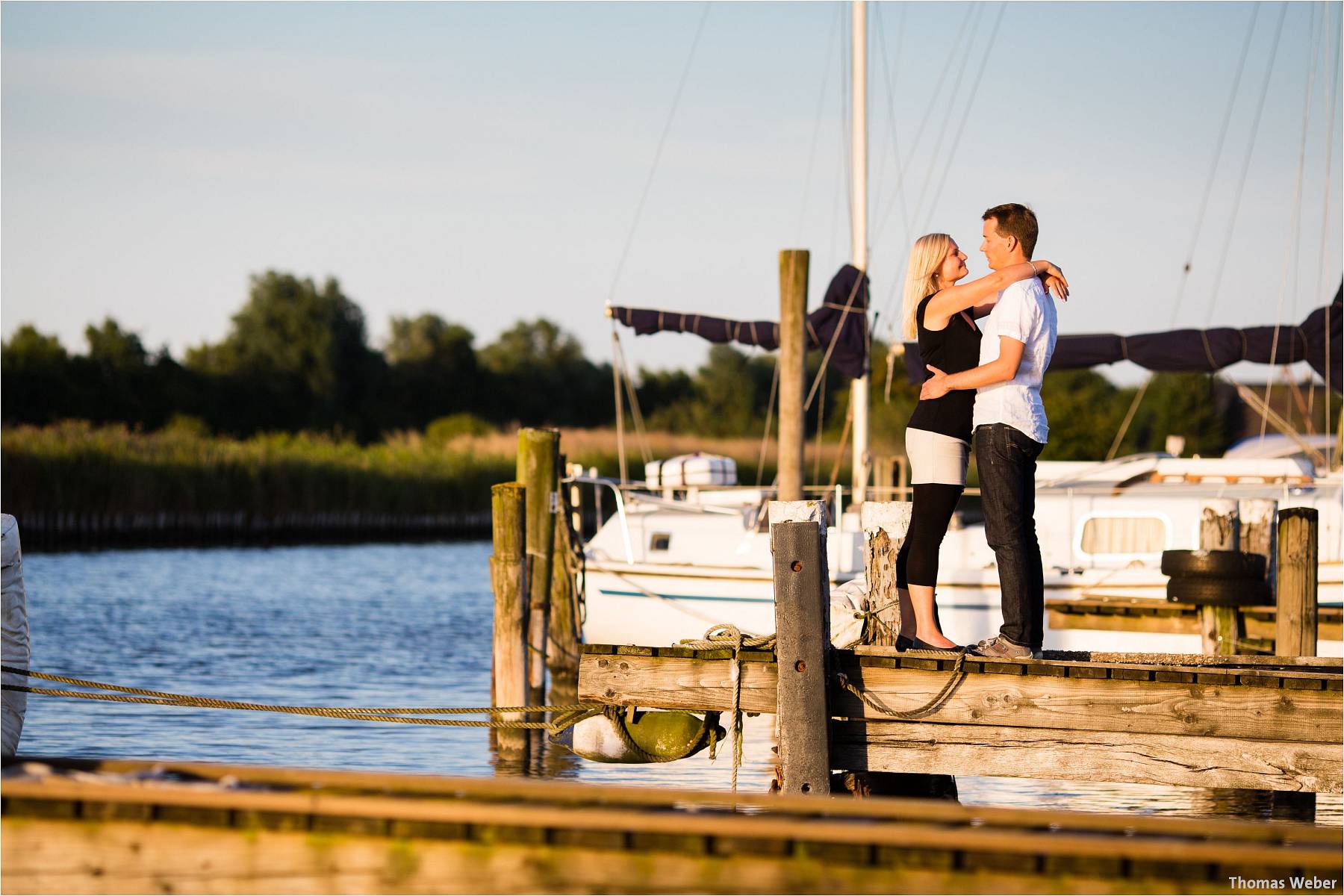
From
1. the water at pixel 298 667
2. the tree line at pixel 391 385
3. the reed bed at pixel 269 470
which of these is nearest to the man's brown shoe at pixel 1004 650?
the water at pixel 298 667

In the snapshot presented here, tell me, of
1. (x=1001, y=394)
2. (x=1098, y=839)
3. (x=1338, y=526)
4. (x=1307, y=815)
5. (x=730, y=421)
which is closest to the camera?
(x=1098, y=839)

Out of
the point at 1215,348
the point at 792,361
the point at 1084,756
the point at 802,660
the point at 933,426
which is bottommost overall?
the point at 1084,756

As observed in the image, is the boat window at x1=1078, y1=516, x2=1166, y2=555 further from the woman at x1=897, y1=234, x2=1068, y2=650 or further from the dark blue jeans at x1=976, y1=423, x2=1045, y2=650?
the dark blue jeans at x1=976, y1=423, x2=1045, y2=650

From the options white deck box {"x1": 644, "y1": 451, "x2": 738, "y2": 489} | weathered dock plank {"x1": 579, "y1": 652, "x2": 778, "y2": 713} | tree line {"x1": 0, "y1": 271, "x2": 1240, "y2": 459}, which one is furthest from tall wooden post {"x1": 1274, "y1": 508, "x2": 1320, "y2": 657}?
tree line {"x1": 0, "y1": 271, "x2": 1240, "y2": 459}

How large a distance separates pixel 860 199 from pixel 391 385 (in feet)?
177

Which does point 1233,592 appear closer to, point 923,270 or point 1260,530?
point 1260,530

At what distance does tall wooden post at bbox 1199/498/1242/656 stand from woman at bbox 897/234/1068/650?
5.12 meters

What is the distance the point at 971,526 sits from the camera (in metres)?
15.2

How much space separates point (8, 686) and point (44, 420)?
1978 inches

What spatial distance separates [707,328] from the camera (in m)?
17.2

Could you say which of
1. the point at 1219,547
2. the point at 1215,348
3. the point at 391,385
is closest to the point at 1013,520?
the point at 1219,547

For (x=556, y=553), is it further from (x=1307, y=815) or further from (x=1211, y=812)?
(x=1307, y=815)

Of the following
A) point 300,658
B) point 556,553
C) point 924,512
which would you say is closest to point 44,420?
point 300,658

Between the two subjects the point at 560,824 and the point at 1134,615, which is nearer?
the point at 560,824
